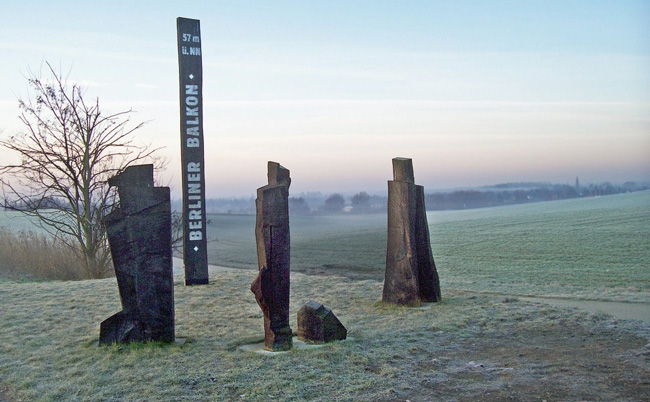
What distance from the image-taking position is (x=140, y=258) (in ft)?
26.3

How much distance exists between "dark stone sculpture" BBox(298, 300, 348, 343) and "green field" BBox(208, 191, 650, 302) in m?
5.89

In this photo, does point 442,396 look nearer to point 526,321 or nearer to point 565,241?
point 526,321

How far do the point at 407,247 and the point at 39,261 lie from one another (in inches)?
491

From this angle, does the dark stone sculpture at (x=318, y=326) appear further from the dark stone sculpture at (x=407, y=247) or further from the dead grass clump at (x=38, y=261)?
the dead grass clump at (x=38, y=261)

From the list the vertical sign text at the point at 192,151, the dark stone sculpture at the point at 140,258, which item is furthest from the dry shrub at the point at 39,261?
the dark stone sculpture at the point at 140,258

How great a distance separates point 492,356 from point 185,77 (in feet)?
30.4

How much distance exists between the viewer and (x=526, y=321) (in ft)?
31.6

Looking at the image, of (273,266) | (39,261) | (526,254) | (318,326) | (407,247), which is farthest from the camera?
(526,254)

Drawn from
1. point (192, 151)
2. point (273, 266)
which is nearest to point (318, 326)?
point (273, 266)

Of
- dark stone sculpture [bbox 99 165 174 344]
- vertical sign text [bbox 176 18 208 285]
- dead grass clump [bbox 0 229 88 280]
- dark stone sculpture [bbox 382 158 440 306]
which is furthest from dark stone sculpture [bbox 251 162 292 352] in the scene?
dead grass clump [bbox 0 229 88 280]

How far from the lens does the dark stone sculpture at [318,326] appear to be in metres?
8.20

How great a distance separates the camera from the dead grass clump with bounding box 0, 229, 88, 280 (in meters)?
18.4

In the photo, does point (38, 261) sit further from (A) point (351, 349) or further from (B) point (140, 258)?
(A) point (351, 349)

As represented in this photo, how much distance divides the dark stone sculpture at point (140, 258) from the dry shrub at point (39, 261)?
11.0m
